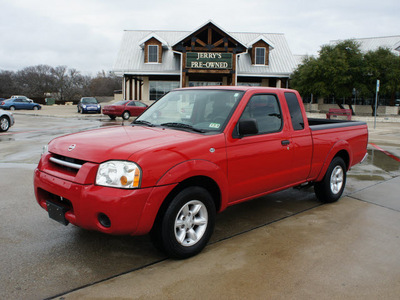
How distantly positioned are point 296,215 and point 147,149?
2718mm

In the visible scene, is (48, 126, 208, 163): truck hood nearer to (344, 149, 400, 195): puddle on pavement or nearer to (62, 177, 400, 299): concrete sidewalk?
(62, 177, 400, 299): concrete sidewalk

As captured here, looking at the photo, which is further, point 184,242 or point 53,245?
point 53,245

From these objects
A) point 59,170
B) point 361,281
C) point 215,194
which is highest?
point 59,170

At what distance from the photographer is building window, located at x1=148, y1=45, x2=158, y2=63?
32.8 meters

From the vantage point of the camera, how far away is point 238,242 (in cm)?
412

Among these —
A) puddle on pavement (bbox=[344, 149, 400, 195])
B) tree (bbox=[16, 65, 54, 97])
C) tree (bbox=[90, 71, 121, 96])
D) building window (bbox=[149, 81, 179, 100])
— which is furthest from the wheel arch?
tree (bbox=[16, 65, 54, 97])

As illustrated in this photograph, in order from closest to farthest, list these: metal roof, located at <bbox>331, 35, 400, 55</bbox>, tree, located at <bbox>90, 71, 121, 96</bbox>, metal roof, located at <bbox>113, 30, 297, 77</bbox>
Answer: metal roof, located at <bbox>113, 30, 297, 77</bbox> → metal roof, located at <bbox>331, 35, 400, 55</bbox> → tree, located at <bbox>90, 71, 121, 96</bbox>

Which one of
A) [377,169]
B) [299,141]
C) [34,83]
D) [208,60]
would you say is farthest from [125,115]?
[34,83]

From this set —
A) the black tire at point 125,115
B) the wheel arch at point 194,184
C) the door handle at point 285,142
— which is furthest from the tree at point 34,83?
the wheel arch at point 194,184

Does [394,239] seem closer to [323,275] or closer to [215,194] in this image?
[323,275]

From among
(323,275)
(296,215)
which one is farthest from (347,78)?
(323,275)

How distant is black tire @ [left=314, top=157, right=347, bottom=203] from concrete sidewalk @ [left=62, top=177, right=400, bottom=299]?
30.0 inches

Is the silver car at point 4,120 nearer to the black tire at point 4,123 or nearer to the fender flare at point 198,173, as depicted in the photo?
the black tire at point 4,123

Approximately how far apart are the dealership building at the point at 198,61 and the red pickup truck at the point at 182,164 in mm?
25085
